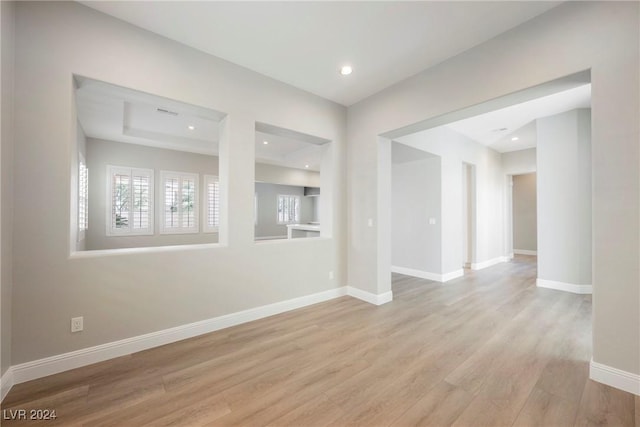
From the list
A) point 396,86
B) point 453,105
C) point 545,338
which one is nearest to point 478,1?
point 453,105

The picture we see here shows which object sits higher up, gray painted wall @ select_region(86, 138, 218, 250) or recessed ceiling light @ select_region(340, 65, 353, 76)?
recessed ceiling light @ select_region(340, 65, 353, 76)

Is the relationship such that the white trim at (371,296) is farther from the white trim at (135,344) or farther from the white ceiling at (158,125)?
the white ceiling at (158,125)

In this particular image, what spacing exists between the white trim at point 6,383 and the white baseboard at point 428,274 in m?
5.62

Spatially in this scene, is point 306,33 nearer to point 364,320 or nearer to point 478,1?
point 478,1

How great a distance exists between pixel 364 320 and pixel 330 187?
6.62 feet

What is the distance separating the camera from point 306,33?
2.57m

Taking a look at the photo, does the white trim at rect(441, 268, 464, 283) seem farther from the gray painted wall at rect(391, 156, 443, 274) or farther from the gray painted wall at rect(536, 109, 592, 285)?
the gray painted wall at rect(536, 109, 592, 285)

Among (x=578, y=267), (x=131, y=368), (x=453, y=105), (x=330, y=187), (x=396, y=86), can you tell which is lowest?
(x=131, y=368)

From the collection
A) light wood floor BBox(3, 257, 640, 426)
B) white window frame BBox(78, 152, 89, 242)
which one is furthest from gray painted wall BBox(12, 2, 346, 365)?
white window frame BBox(78, 152, 89, 242)

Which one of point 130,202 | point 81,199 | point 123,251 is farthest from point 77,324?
point 130,202

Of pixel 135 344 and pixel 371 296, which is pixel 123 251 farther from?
pixel 371 296

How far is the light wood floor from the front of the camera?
1687 millimetres

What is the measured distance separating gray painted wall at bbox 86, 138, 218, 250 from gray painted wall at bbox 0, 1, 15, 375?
447 centimetres

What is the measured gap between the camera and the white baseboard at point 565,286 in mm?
4234
